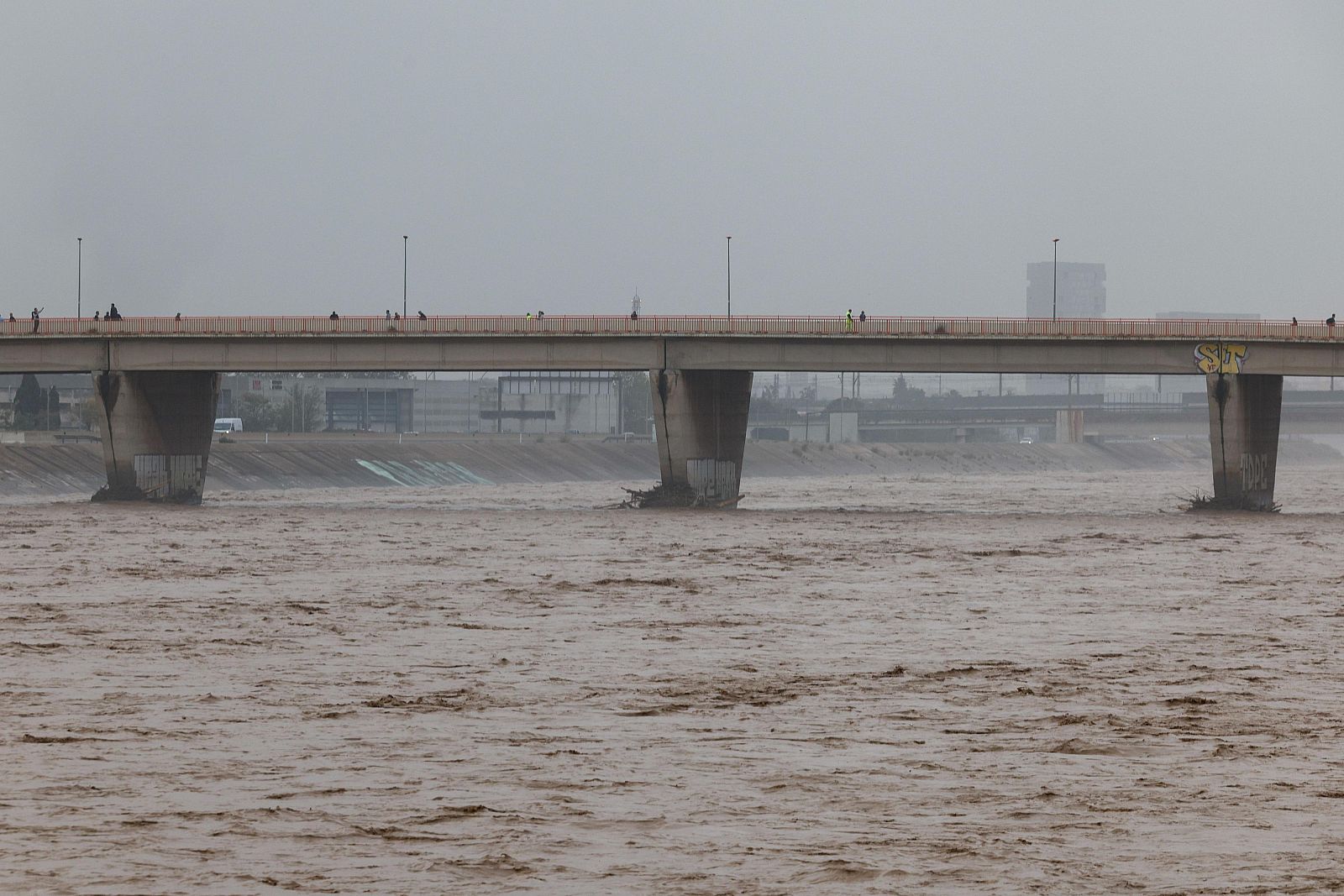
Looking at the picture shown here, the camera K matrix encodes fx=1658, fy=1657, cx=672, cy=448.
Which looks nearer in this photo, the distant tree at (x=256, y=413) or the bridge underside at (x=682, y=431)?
the bridge underside at (x=682, y=431)

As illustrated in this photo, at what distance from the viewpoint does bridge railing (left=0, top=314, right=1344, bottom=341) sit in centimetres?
8169

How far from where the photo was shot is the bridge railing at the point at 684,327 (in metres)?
81.7

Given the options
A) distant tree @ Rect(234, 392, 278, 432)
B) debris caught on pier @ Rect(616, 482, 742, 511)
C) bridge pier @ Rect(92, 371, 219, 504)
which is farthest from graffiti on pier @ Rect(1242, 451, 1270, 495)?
distant tree @ Rect(234, 392, 278, 432)

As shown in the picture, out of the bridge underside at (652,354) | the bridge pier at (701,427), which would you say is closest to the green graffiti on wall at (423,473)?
the bridge underside at (652,354)

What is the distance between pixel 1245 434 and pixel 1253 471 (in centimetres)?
194

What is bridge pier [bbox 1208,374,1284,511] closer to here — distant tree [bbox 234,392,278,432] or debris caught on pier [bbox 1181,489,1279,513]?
debris caught on pier [bbox 1181,489,1279,513]

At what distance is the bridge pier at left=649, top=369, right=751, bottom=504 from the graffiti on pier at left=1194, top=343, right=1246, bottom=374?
22.7 metres

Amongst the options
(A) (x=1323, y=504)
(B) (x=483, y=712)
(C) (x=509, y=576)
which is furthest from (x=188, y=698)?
(A) (x=1323, y=504)

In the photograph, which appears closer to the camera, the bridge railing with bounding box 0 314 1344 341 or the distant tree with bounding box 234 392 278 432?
the bridge railing with bounding box 0 314 1344 341

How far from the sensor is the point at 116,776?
19.0 m

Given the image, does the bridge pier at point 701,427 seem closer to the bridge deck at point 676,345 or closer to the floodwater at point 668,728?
the bridge deck at point 676,345

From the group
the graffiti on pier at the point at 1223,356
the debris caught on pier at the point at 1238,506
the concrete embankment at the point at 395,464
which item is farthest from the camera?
the concrete embankment at the point at 395,464

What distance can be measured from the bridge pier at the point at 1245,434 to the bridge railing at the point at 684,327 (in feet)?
8.41

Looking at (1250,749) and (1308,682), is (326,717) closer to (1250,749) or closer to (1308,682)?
(1250,749)
